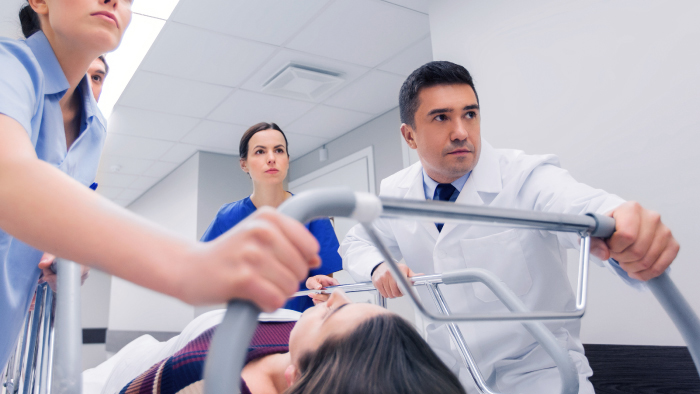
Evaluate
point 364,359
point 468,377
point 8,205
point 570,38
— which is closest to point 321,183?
point 570,38

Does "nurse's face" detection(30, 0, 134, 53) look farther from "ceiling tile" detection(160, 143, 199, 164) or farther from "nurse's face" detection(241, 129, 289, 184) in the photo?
"ceiling tile" detection(160, 143, 199, 164)

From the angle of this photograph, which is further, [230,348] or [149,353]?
[149,353]

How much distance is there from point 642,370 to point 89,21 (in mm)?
1844

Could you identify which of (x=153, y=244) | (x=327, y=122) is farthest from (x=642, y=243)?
(x=327, y=122)

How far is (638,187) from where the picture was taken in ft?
5.50

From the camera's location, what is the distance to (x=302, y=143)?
500 cm

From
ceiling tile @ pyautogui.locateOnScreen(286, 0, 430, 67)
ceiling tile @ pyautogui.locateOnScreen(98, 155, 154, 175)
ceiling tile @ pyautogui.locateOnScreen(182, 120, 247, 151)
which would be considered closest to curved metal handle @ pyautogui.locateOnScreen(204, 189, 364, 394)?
ceiling tile @ pyautogui.locateOnScreen(286, 0, 430, 67)

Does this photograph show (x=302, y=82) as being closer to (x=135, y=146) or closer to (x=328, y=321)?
(x=135, y=146)

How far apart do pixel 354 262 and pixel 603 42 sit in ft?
4.40

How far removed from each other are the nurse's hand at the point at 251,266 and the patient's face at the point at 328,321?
1.80ft

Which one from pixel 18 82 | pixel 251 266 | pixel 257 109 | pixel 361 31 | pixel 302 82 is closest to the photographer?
pixel 251 266

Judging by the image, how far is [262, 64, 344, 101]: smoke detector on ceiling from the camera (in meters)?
3.34

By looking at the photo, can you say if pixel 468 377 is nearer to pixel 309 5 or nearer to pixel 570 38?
pixel 570 38

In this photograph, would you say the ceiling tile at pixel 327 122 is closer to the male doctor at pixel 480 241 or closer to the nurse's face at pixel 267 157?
the nurse's face at pixel 267 157
